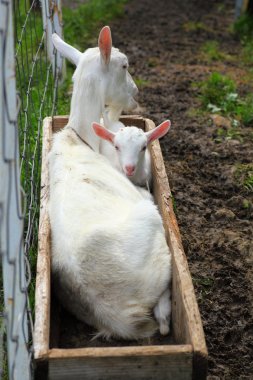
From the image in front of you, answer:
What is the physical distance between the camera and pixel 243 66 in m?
8.81

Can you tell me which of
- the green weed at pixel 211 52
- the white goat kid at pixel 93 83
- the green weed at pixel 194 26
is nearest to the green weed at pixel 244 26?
the green weed at pixel 194 26

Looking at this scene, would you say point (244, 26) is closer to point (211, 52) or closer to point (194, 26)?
point (194, 26)

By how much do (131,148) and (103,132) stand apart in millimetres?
224

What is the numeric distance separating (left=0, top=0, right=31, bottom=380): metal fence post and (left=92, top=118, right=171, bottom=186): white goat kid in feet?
5.77

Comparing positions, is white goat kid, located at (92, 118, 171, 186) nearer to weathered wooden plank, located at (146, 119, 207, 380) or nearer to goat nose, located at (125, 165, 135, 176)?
goat nose, located at (125, 165, 135, 176)

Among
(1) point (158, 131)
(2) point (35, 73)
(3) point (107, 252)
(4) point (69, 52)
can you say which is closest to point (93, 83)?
(4) point (69, 52)

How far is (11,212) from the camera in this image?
264 centimetres

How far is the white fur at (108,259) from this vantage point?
3.42 m

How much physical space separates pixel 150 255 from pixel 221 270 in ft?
3.56

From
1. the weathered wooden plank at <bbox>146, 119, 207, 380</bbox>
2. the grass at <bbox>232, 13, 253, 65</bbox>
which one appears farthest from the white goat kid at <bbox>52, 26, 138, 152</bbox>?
the grass at <bbox>232, 13, 253, 65</bbox>

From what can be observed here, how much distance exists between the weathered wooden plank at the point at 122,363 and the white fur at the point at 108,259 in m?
0.43

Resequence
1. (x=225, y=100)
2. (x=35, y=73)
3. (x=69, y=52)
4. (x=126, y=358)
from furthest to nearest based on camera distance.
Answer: (x=225, y=100)
(x=35, y=73)
(x=69, y=52)
(x=126, y=358)

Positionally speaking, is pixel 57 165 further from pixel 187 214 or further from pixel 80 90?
pixel 187 214

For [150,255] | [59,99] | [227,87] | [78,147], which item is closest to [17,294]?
[150,255]
